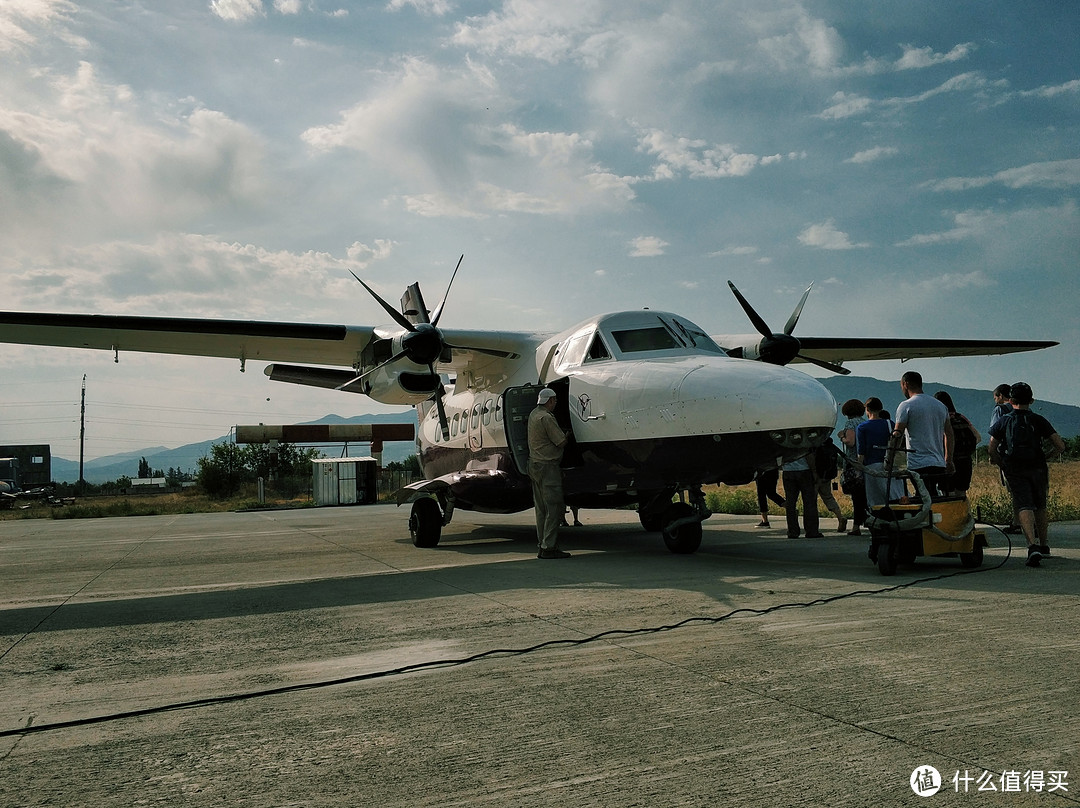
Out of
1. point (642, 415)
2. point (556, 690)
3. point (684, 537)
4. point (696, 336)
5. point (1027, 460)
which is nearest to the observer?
point (556, 690)

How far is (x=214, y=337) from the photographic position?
42.7 ft

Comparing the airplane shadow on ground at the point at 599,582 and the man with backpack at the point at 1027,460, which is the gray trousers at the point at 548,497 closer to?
the airplane shadow on ground at the point at 599,582

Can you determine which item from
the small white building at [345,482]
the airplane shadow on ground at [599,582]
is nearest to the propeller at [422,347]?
the airplane shadow on ground at [599,582]

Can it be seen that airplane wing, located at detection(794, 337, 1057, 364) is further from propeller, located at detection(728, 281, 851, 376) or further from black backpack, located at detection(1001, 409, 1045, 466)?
black backpack, located at detection(1001, 409, 1045, 466)

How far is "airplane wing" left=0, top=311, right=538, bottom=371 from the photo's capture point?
457 inches

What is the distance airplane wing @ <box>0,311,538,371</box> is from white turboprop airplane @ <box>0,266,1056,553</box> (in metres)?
0.03

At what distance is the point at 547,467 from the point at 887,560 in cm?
409

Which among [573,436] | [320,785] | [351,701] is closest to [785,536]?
[573,436]

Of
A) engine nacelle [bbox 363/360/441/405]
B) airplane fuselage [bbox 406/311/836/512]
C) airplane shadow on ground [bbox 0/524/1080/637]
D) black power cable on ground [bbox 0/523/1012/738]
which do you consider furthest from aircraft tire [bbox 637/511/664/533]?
black power cable on ground [bbox 0/523/1012/738]

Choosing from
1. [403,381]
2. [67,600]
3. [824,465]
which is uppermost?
[403,381]

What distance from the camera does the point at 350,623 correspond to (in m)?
5.80

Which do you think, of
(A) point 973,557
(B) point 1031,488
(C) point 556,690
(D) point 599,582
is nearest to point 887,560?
(A) point 973,557

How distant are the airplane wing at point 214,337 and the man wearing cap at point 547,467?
299cm

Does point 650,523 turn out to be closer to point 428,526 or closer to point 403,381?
point 428,526
